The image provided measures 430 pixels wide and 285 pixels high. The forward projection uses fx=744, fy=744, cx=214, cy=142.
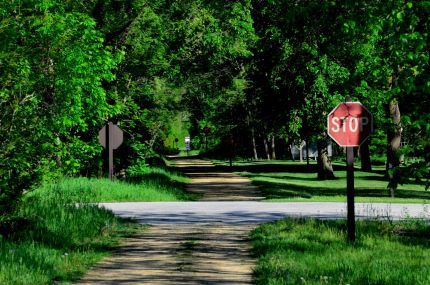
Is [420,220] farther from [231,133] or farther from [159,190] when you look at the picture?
[231,133]

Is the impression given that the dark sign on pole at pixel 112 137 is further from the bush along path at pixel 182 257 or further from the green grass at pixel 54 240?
the bush along path at pixel 182 257

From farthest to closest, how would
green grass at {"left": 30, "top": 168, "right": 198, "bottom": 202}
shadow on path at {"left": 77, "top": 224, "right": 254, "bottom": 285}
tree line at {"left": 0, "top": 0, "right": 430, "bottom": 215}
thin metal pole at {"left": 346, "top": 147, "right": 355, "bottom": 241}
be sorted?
green grass at {"left": 30, "top": 168, "right": 198, "bottom": 202} → thin metal pole at {"left": 346, "top": 147, "right": 355, "bottom": 241} → tree line at {"left": 0, "top": 0, "right": 430, "bottom": 215} → shadow on path at {"left": 77, "top": 224, "right": 254, "bottom": 285}

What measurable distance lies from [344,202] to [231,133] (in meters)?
45.4

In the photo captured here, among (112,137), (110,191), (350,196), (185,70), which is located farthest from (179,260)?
(185,70)

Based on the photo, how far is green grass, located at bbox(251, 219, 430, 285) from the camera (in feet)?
31.5

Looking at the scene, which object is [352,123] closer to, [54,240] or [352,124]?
[352,124]

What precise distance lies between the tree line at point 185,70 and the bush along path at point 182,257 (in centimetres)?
226

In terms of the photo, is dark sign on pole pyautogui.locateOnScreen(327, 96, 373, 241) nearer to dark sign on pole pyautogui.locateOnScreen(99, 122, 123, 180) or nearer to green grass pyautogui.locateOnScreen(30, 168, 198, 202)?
green grass pyautogui.locateOnScreen(30, 168, 198, 202)

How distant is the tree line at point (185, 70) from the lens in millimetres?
10312

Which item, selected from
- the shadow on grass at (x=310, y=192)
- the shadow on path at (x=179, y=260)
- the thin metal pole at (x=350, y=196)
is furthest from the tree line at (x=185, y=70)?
the shadow on grass at (x=310, y=192)

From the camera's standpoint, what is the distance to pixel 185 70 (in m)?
42.7

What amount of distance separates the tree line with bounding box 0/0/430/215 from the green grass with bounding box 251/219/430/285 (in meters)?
1.40

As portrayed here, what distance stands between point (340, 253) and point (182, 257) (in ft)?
8.28

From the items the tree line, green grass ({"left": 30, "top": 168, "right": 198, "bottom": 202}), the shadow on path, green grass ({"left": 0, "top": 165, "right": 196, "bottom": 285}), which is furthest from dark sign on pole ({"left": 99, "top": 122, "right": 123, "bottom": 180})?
the shadow on path
